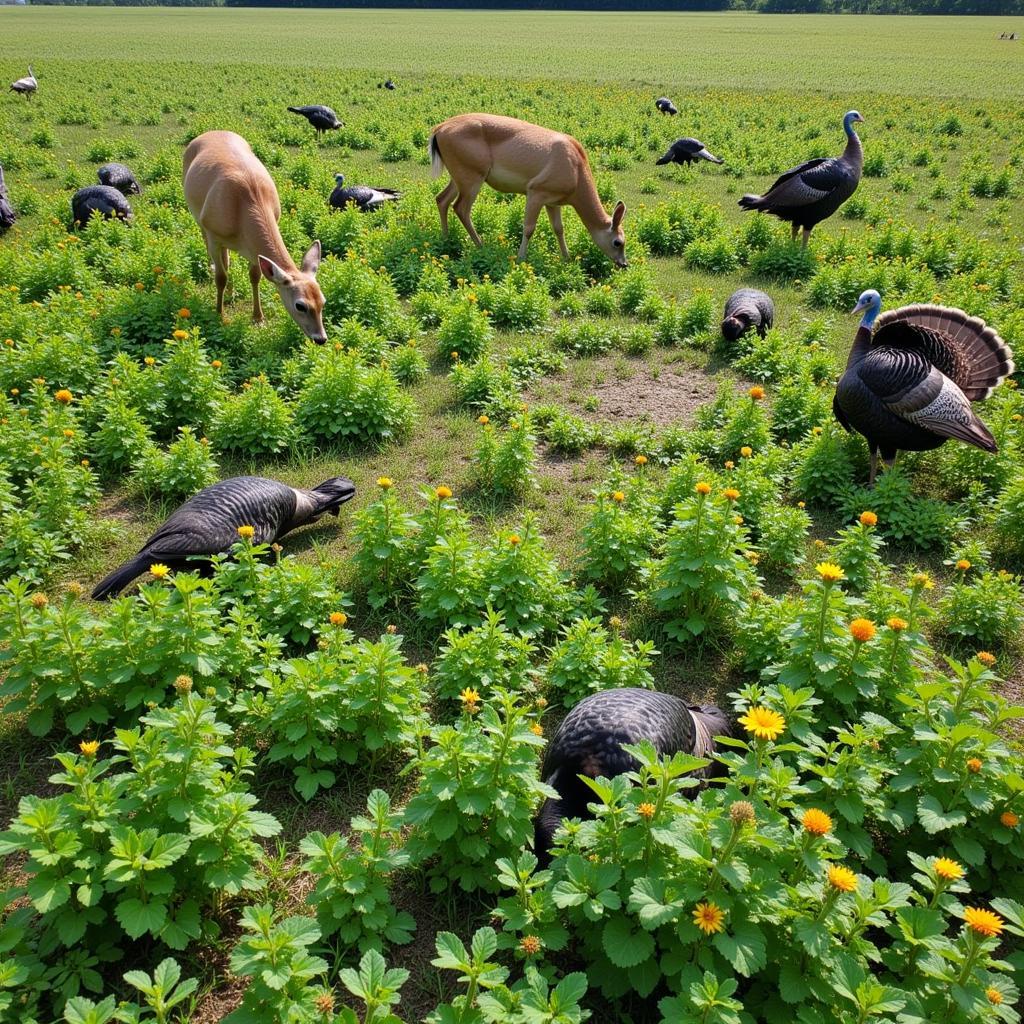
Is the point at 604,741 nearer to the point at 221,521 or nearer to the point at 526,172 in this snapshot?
the point at 221,521

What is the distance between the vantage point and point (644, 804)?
2.41 m

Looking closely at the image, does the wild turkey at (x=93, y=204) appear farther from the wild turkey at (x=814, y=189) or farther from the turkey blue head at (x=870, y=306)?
the turkey blue head at (x=870, y=306)

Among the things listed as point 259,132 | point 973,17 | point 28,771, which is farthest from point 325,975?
point 973,17

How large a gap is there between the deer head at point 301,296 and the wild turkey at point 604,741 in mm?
4998

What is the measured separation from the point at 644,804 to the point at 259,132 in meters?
18.5

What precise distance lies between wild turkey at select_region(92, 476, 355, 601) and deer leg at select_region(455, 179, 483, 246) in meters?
6.50

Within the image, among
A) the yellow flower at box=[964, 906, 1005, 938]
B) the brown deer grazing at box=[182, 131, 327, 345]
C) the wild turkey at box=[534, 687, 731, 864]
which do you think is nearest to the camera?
the yellow flower at box=[964, 906, 1005, 938]

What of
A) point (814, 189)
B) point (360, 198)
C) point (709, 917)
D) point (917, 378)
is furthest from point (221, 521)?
point (814, 189)

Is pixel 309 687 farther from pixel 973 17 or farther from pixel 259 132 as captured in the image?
pixel 973 17

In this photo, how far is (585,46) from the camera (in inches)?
1612

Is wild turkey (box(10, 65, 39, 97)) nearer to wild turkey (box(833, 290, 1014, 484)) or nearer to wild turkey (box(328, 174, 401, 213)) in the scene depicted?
wild turkey (box(328, 174, 401, 213))

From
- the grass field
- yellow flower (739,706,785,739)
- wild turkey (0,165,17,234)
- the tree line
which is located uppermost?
the tree line

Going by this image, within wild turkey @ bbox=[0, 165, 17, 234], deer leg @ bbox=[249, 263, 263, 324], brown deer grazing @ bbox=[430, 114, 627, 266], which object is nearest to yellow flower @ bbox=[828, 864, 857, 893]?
deer leg @ bbox=[249, 263, 263, 324]

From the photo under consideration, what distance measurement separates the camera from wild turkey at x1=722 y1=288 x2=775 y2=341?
26.0 ft
